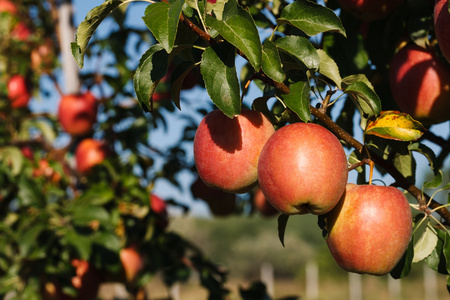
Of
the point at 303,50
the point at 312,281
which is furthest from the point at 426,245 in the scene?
the point at 312,281

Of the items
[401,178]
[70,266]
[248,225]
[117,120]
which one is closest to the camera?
[401,178]

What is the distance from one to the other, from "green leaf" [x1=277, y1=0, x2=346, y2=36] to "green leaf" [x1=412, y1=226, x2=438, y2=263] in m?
0.40

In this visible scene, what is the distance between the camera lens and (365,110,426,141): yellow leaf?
0.84 m

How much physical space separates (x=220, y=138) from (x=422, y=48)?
1.71 feet

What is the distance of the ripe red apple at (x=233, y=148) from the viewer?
0.87m

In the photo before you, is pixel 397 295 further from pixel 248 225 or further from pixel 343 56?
pixel 343 56

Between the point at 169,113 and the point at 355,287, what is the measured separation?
1897 centimetres

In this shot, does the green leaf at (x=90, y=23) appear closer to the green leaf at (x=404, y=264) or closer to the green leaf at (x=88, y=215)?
the green leaf at (x=404, y=264)

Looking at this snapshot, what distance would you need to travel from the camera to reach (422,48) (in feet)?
3.67

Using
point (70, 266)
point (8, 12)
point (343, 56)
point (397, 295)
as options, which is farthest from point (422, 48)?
point (397, 295)

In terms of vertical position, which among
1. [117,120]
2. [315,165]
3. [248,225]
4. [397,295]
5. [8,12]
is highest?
[315,165]

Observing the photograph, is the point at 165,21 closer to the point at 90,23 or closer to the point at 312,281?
the point at 90,23

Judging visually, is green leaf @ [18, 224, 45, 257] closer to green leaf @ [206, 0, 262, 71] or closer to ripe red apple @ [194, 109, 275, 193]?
ripe red apple @ [194, 109, 275, 193]

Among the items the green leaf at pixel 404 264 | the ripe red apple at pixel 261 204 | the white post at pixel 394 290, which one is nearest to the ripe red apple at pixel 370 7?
the green leaf at pixel 404 264
